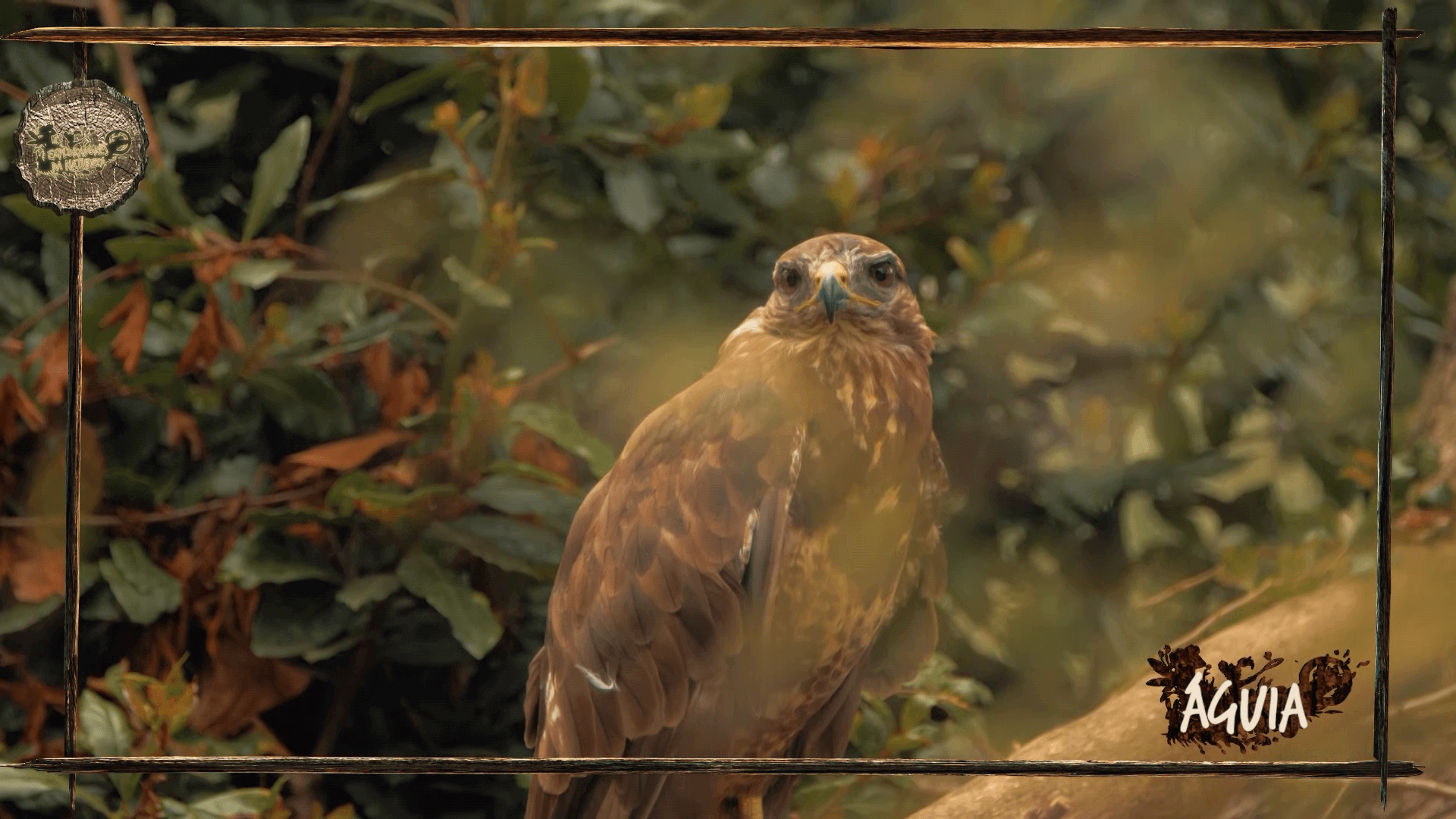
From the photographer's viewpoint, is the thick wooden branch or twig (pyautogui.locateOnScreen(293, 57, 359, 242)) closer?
the thick wooden branch

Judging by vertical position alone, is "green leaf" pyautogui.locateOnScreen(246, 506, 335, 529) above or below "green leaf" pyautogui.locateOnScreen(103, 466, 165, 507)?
below

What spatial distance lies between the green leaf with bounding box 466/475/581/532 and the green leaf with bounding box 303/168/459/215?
0.27 meters

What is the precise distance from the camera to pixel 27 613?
40.4 inches

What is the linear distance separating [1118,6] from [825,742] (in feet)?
2.48

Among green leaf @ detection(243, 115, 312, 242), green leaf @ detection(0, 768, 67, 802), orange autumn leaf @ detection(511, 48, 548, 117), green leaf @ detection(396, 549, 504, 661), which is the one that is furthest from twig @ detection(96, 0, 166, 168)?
green leaf @ detection(0, 768, 67, 802)

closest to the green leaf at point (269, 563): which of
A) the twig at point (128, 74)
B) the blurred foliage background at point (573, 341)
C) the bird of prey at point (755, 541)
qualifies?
the blurred foliage background at point (573, 341)

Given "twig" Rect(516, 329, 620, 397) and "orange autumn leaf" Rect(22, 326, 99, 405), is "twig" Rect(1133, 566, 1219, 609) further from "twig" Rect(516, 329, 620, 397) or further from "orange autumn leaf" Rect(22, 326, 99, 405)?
"orange autumn leaf" Rect(22, 326, 99, 405)

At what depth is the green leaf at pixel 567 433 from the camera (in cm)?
98

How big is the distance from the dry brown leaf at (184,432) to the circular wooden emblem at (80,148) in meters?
0.23

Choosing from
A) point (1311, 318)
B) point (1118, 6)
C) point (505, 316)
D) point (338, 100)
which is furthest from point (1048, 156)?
point (338, 100)

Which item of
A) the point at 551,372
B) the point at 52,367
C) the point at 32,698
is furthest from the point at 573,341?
the point at 32,698

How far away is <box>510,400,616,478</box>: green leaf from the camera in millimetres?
978

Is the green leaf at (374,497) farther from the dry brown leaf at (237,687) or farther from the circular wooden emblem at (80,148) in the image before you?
the circular wooden emblem at (80,148)

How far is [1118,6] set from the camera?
1.12 metres
